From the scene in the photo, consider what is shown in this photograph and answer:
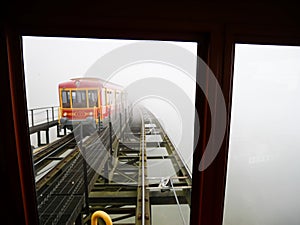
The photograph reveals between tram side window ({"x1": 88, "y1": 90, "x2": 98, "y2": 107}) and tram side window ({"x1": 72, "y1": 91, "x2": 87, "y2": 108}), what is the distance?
0.12 metres

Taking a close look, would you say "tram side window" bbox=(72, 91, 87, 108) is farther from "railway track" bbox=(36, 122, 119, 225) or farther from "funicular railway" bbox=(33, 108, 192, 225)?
"railway track" bbox=(36, 122, 119, 225)

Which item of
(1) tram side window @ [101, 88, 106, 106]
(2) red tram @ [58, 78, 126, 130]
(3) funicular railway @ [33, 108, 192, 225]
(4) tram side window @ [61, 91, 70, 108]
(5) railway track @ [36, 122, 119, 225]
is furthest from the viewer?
(1) tram side window @ [101, 88, 106, 106]

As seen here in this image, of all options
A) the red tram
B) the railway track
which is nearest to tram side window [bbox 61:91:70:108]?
the red tram

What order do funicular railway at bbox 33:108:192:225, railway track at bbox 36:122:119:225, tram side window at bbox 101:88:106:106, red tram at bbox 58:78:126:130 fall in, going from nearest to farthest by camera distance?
railway track at bbox 36:122:119:225, funicular railway at bbox 33:108:192:225, red tram at bbox 58:78:126:130, tram side window at bbox 101:88:106:106

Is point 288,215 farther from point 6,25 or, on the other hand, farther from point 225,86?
point 6,25

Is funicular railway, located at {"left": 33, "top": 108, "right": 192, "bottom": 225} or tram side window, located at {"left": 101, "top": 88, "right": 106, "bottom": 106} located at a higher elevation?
tram side window, located at {"left": 101, "top": 88, "right": 106, "bottom": 106}

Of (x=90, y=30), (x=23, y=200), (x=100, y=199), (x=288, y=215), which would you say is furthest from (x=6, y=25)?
(x=100, y=199)

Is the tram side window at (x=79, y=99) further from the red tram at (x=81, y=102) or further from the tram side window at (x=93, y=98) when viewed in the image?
the tram side window at (x=93, y=98)

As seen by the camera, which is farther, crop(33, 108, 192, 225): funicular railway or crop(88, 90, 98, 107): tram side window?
crop(88, 90, 98, 107): tram side window

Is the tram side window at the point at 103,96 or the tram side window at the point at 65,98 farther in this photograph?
the tram side window at the point at 103,96

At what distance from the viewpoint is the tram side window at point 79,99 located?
3641 millimetres

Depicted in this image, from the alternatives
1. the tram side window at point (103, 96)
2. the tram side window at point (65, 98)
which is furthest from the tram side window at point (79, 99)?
the tram side window at point (103, 96)

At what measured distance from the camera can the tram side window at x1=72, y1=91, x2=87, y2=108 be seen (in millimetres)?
3641

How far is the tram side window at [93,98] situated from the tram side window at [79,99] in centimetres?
12
